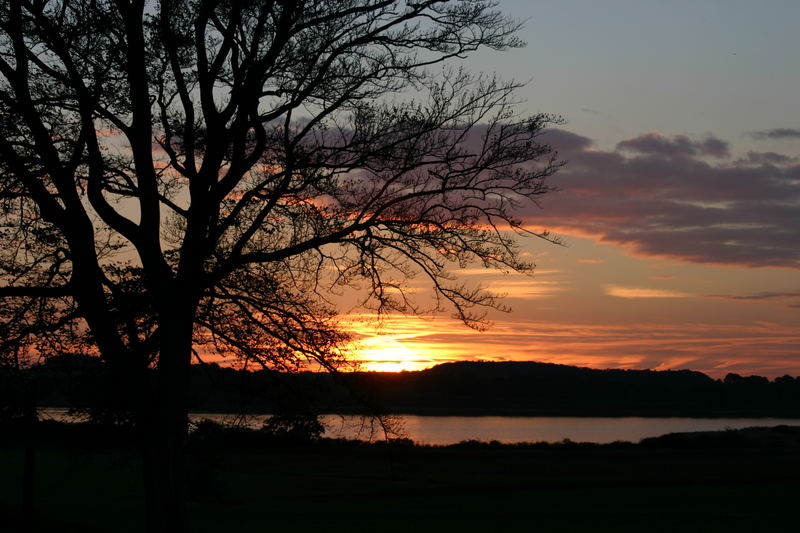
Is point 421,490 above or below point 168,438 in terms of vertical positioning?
below

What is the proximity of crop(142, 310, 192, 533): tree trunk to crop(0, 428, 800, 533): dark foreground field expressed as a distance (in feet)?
9.23

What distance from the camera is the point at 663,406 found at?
599 feet

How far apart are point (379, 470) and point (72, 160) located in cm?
3377

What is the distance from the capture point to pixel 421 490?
3403 cm

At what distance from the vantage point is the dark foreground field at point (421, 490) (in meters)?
22.0

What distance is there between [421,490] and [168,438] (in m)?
24.6

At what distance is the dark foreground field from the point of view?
72.2 ft

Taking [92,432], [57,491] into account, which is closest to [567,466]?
[57,491]

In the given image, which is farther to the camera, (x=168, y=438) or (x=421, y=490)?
(x=421, y=490)

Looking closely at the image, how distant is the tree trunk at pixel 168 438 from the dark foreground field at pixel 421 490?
2.81 m

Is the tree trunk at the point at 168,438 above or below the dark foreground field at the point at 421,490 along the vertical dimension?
above

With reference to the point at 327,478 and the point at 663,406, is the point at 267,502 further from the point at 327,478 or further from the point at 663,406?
the point at 663,406

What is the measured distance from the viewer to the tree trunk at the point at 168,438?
1044 cm

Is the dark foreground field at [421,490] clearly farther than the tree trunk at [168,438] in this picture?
Yes
